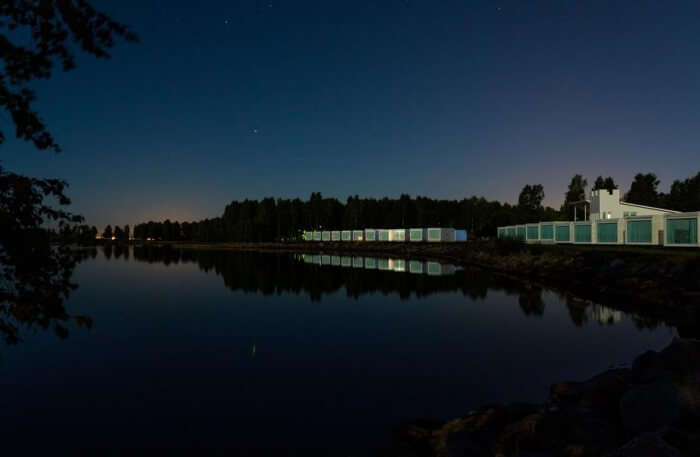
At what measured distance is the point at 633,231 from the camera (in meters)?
36.4

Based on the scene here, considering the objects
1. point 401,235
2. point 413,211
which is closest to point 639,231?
point 401,235

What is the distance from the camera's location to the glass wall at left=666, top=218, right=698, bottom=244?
2969 cm

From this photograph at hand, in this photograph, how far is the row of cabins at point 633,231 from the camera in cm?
3039

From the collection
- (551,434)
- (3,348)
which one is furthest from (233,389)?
(3,348)

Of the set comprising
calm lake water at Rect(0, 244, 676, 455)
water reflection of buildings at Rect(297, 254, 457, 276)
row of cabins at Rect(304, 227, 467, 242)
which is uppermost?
row of cabins at Rect(304, 227, 467, 242)

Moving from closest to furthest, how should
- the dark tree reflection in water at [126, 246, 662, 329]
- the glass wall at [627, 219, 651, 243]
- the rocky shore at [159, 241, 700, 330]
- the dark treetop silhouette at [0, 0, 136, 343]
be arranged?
1. the dark treetop silhouette at [0, 0, 136, 343]
2. the rocky shore at [159, 241, 700, 330]
3. the dark tree reflection in water at [126, 246, 662, 329]
4. the glass wall at [627, 219, 651, 243]

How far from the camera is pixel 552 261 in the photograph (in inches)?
1361

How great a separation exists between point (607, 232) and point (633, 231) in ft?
11.9

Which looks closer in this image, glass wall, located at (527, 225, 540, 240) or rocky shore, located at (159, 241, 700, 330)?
rocky shore, located at (159, 241, 700, 330)

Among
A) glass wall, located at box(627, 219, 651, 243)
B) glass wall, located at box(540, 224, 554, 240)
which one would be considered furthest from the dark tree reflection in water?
glass wall, located at box(540, 224, 554, 240)

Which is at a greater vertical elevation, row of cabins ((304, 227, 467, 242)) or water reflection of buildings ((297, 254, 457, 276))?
row of cabins ((304, 227, 467, 242))

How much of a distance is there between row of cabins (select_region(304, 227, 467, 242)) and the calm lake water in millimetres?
60920

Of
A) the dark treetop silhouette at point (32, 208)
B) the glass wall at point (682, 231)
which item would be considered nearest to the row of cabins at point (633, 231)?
the glass wall at point (682, 231)

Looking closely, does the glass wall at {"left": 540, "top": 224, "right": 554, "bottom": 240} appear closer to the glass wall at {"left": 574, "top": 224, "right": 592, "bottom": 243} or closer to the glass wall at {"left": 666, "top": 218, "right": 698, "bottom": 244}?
the glass wall at {"left": 574, "top": 224, "right": 592, "bottom": 243}
